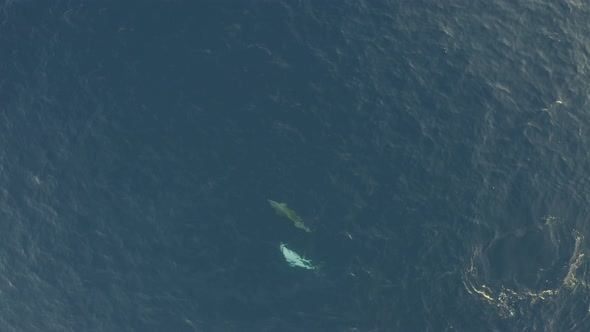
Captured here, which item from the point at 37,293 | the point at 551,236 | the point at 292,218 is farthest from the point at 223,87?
the point at 551,236

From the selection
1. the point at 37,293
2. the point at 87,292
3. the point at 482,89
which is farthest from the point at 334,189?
the point at 37,293

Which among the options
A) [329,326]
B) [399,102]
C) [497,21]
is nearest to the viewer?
[329,326]

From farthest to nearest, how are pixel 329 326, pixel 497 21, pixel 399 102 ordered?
pixel 497 21 < pixel 399 102 < pixel 329 326

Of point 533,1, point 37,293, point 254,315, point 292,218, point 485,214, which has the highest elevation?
point 533,1

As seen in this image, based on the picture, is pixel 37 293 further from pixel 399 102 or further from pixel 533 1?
pixel 533 1

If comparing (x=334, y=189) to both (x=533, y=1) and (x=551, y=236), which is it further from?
(x=533, y=1)

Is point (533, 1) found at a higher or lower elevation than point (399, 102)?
higher

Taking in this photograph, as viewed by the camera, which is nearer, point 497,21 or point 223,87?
point 223,87
